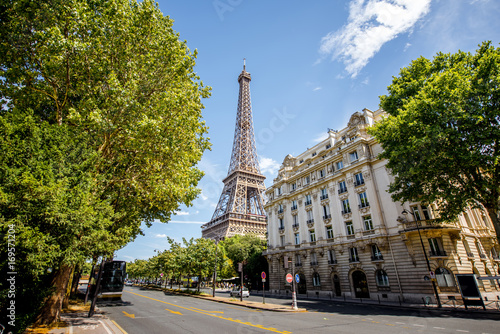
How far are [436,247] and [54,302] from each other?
103 ft

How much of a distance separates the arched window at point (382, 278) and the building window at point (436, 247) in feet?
18.8

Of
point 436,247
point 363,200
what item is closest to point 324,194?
point 363,200

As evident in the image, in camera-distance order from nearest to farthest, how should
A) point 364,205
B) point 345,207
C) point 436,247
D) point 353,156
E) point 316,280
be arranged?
1. point 436,247
2. point 364,205
3. point 345,207
4. point 353,156
5. point 316,280

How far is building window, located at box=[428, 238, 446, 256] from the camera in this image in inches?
927

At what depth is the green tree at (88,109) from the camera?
8266 mm

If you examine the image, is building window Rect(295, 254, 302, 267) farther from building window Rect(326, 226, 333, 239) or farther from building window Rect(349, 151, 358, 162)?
building window Rect(349, 151, 358, 162)

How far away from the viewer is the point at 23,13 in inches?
378

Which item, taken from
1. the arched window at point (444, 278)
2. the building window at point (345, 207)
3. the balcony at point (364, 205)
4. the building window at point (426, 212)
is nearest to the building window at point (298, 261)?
the building window at point (345, 207)

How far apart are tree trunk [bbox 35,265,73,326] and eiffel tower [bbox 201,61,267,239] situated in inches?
2286

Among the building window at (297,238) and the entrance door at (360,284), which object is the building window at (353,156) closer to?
the entrance door at (360,284)

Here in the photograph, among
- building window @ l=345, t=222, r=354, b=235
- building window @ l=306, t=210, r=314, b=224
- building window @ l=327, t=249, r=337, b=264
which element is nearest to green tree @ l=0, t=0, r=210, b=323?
building window @ l=345, t=222, r=354, b=235

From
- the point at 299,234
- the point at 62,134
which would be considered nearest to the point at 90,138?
the point at 62,134

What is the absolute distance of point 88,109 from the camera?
11219mm

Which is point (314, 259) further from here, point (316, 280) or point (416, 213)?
point (416, 213)
